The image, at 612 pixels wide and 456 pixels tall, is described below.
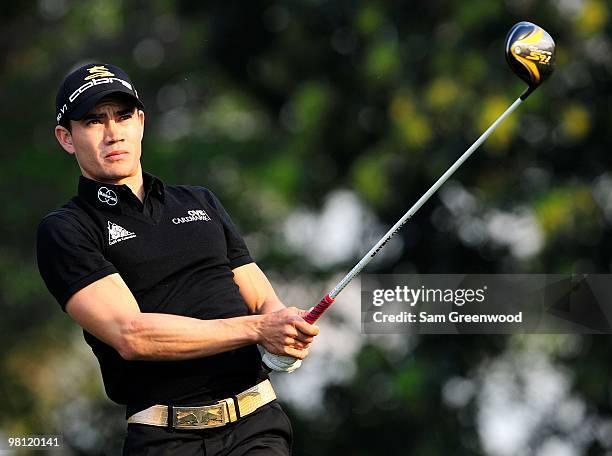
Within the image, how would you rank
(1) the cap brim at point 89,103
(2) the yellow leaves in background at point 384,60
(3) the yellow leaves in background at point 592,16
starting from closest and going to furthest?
(1) the cap brim at point 89,103 < (3) the yellow leaves in background at point 592,16 < (2) the yellow leaves in background at point 384,60

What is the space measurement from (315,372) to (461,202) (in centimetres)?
320

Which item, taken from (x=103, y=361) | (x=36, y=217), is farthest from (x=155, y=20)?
(x=103, y=361)

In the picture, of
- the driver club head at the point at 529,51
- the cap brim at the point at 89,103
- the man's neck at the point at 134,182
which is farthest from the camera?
the driver club head at the point at 529,51

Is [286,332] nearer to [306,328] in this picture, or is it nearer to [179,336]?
[306,328]

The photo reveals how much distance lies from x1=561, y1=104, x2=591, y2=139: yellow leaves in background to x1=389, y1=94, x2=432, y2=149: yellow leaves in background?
1.49 m

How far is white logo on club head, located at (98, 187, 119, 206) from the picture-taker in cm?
586

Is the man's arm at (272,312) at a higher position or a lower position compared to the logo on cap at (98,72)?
lower

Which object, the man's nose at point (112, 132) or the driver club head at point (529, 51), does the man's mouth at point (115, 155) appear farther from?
the driver club head at point (529, 51)

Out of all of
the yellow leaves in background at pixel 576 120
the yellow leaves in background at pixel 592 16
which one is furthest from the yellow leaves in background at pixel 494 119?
the yellow leaves in background at pixel 592 16

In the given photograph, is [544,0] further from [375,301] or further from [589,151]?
[375,301]

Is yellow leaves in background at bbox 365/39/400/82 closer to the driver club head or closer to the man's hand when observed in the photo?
the driver club head

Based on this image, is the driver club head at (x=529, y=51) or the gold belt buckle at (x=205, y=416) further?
the driver club head at (x=529, y=51)

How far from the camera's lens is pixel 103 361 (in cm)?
590

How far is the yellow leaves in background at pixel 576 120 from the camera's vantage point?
1525cm
